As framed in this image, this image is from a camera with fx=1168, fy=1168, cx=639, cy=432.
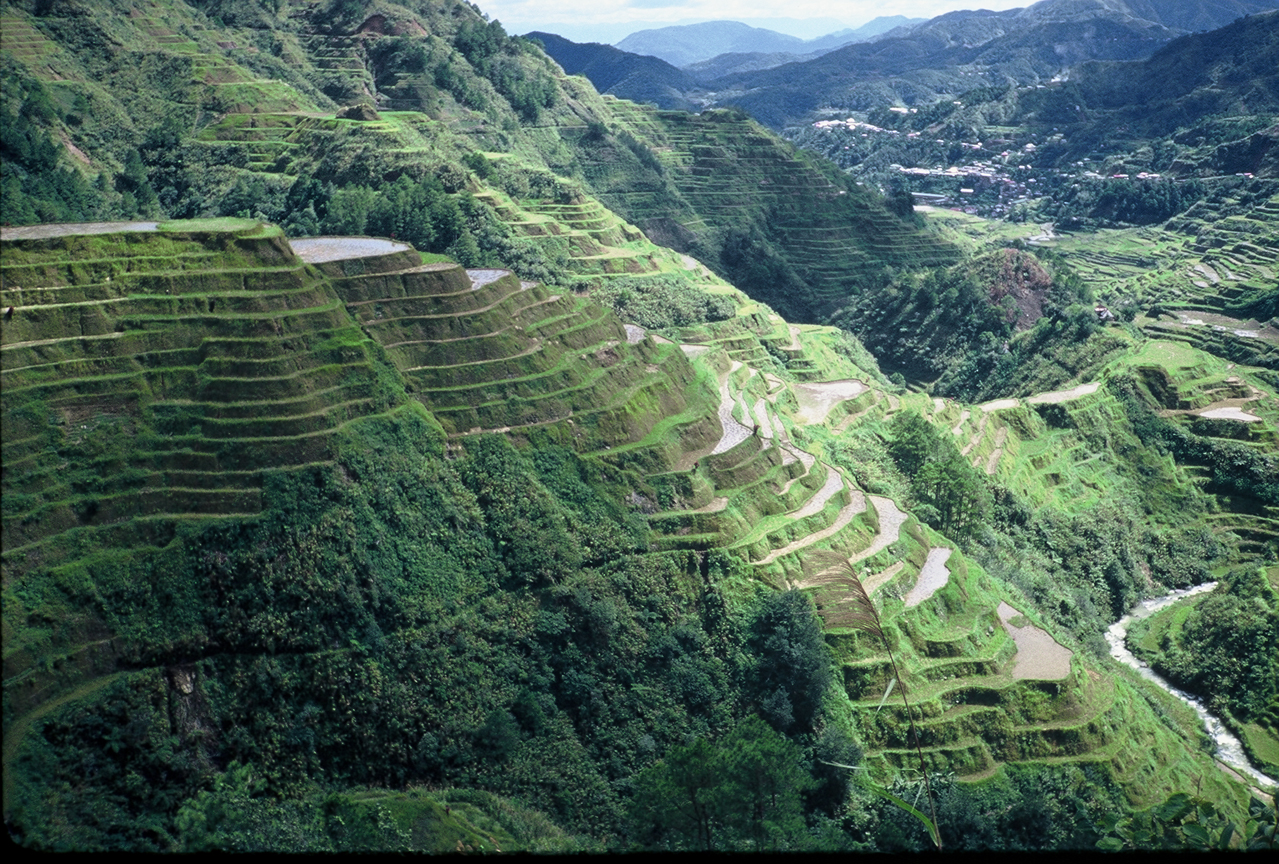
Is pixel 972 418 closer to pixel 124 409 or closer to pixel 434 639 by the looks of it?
pixel 434 639

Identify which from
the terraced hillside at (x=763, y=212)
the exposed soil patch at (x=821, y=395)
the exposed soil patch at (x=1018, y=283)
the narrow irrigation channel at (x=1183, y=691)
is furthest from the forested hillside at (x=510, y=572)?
the terraced hillside at (x=763, y=212)

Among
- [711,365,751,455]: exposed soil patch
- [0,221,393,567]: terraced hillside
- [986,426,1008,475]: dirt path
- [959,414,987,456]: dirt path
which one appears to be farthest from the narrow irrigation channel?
[0,221,393,567]: terraced hillside

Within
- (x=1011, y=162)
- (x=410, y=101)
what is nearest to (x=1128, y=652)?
(x=410, y=101)

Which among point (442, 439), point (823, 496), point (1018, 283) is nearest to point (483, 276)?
point (442, 439)

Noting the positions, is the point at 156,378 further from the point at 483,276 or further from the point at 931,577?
the point at 931,577

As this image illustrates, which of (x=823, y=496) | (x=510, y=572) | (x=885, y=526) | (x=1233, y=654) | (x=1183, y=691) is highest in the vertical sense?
(x=510, y=572)

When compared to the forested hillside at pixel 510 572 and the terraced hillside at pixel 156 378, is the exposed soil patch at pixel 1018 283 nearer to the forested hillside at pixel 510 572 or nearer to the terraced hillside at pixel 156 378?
the forested hillside at pixel 510 572
